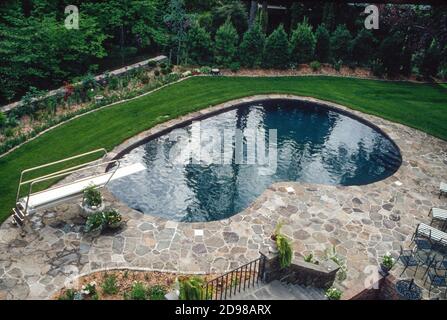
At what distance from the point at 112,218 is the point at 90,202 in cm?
90

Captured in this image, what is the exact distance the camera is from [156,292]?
11.0 metres

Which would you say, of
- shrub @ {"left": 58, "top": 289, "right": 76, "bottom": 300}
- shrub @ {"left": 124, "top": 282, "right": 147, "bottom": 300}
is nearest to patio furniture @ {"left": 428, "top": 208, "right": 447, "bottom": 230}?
shrub @ {"left": 124, "top": 282, "right": 147, "bottom": 300}

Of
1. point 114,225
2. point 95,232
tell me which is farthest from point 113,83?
point 95,232

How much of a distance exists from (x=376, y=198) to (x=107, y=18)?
17814 mm

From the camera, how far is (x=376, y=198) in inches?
611

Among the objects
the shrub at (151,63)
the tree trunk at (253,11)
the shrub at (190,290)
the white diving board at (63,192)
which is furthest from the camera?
the tree trunk at (253,11)

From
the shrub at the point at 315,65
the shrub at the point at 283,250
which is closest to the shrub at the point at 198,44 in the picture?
the shrub at the point at 315,65

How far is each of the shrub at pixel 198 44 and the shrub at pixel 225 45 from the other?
0.55 m

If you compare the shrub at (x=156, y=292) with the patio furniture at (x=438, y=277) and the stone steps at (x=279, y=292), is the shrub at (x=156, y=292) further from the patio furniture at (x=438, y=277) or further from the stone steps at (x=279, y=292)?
the patio furniture at (x=438, y=277)

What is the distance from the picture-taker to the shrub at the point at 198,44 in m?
25.1

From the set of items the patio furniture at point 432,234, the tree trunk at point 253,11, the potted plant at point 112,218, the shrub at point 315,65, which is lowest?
the potted plant at point 112,218

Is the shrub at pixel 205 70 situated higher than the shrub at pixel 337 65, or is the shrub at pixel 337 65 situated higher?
the shrub at pixel 337 65

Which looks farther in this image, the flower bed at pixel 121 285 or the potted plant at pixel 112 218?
the potted plant at pixel 112 218

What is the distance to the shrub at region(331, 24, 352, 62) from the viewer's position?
2697cm
